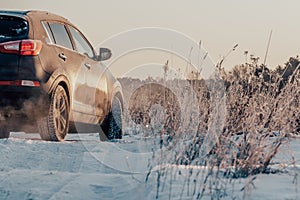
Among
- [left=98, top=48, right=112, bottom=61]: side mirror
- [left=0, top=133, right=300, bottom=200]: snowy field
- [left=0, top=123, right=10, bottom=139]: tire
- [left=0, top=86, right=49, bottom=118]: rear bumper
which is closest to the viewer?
[left=0, top=133, right=300, bottom=200]: snowy field

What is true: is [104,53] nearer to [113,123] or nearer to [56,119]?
[113,123]

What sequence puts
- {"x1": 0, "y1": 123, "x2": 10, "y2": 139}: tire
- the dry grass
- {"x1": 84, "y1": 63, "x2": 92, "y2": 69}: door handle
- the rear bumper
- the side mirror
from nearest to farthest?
the dry grass → the rear bumper → {"x1": 0, "y1": 123, "x2": 10, "y2": 139}: tire → {"x1": 84, "y1": 63, "x2": 92, "y2": 69}: door handle → the side mirror

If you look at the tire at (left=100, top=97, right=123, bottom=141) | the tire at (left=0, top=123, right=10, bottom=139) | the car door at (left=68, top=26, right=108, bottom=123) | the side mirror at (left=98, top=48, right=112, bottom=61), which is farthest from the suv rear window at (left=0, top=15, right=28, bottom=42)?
the tire at (left=100, top=97, right=123, bottom=141)

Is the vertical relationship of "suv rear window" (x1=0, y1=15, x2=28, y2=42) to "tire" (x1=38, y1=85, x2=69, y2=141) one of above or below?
above

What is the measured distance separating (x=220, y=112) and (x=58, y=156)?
162 cm

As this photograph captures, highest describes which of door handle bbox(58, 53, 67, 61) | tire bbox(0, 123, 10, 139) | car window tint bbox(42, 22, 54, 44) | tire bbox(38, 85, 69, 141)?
car window tint bbox(42, 22, 54, 44)

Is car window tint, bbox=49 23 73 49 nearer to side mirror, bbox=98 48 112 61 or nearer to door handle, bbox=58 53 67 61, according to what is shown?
door handle, bbox=58 53 67 61

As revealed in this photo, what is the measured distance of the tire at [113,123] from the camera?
9004 mm

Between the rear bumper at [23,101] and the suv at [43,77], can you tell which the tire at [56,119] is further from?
the rear bumper at [23,101]

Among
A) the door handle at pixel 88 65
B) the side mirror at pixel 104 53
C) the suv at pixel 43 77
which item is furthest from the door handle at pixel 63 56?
the side mirror at pixel 104 53

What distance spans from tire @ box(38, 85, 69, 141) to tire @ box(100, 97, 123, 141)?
173 cm

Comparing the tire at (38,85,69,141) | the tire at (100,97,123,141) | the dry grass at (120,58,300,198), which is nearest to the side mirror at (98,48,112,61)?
the tire at (100,97,123,141)

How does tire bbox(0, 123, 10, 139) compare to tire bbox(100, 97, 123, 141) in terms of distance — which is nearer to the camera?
tire bbox(0, 123, 10, 139)

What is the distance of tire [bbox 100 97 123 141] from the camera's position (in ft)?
29.5
